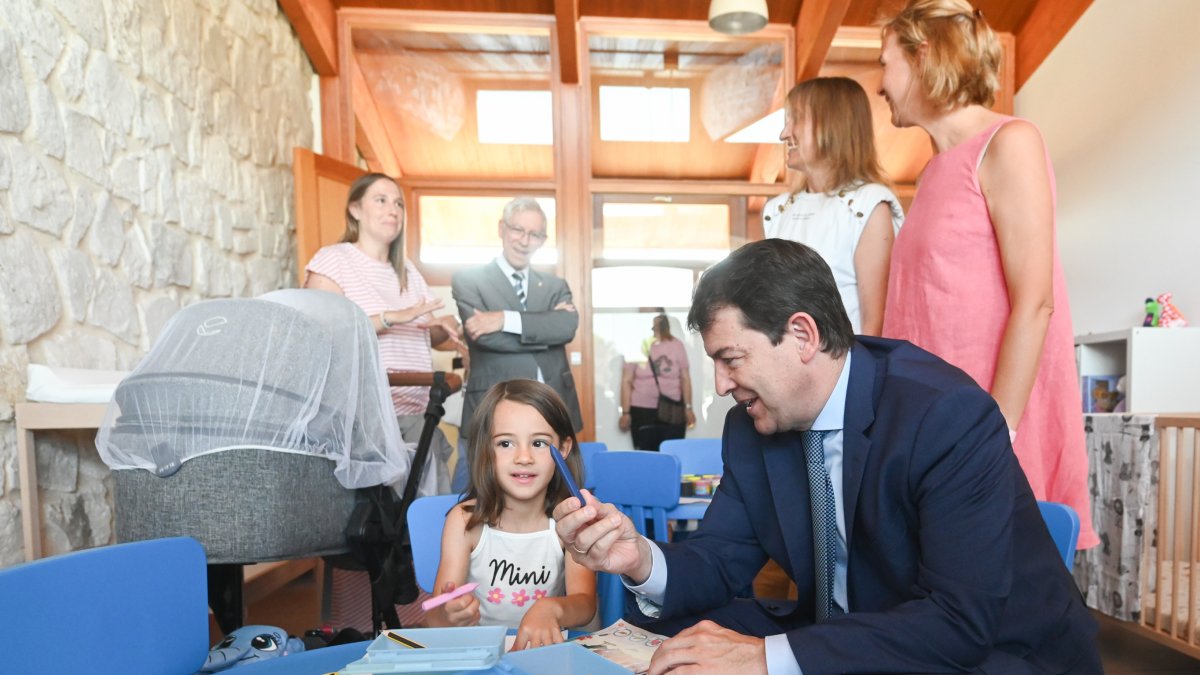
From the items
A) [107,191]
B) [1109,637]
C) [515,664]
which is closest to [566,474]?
[515,664]

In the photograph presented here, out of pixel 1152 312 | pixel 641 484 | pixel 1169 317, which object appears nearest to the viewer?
pixel 641 484

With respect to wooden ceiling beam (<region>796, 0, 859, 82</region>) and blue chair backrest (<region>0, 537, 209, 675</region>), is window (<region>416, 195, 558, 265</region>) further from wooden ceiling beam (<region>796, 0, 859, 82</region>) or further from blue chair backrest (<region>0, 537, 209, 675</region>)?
blue chair backrest (<region>0, 537, 209, 675</region>)

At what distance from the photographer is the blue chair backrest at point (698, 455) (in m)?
2.87

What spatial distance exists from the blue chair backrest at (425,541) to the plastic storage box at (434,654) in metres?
0.91

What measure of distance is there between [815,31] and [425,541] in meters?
4.56

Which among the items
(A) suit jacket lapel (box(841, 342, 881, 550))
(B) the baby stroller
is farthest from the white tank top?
(A) suit jacket lapel (box(841, 342, 881, 550))

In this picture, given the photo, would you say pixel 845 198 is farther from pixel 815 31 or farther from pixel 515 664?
pixel 815 31

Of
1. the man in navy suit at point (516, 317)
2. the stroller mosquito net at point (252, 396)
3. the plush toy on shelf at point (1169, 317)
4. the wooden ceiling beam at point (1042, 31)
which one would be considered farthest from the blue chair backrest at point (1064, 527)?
the wooden ceiling beam at point (1042, 31)

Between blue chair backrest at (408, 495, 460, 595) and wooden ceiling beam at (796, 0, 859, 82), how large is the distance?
4.28m

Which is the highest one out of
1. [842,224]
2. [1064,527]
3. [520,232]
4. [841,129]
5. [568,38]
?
[568,38]

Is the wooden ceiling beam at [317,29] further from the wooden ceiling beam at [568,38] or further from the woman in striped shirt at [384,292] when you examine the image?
the woman in striped shirt at [384,292]

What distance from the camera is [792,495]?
3.76 feet

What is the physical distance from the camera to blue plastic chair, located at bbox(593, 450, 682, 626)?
6.88ft

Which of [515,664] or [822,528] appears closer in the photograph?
[515,664]
